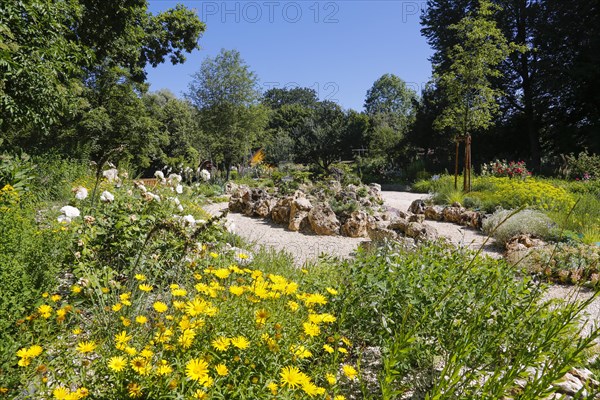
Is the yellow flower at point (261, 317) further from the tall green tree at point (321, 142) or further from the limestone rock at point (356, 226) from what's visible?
the tall green tree at point (321, 142)

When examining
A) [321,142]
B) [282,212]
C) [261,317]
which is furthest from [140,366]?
[321,142]

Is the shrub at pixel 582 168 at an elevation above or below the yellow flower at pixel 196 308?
above

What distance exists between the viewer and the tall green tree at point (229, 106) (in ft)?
71.1

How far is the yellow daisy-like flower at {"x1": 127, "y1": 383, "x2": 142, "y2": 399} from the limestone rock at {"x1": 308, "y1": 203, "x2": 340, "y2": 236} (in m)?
5.90

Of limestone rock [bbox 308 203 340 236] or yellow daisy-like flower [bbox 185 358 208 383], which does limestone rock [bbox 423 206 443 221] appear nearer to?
limestone rock [bbox 308 203 340 236]

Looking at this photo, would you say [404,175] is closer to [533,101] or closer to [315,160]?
[315,160]

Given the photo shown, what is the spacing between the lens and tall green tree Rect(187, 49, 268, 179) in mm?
21672

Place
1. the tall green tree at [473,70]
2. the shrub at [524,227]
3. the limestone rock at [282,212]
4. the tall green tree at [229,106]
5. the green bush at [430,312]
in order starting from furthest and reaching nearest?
the tall green tree at [229,106]
the tall green tree at [473,70]
the limestone rock at [282,212]
the shrub at [524,227]
the green bush at [430,312]

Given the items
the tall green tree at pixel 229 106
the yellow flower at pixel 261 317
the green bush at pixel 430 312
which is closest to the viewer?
the yellow flower at pixel 261 317

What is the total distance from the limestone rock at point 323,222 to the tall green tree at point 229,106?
15156 millimetres

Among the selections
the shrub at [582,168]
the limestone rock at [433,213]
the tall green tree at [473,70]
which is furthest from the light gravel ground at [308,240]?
the shrub at [582,168]

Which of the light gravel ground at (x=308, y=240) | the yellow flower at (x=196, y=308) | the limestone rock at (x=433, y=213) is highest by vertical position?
the yellow flower at (x=196, y=308)

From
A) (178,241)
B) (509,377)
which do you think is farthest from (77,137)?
(509,377)

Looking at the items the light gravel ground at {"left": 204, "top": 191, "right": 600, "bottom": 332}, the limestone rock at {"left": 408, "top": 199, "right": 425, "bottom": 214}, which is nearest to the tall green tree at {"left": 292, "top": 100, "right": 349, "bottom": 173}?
the limestone rock at {"left": 408, "top": 199, "right": 425, "bottom": 214}
